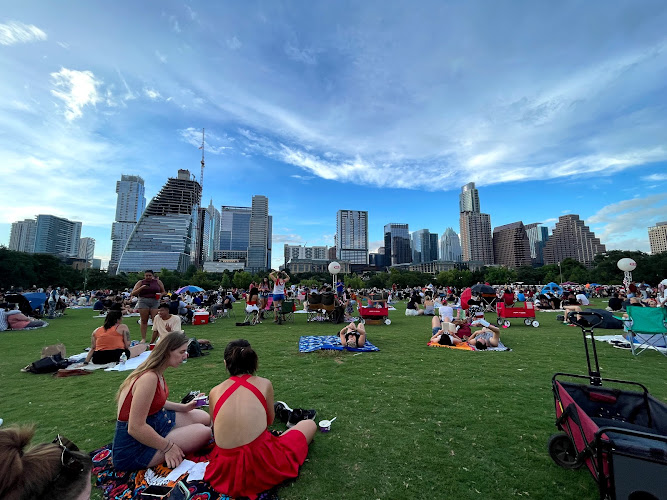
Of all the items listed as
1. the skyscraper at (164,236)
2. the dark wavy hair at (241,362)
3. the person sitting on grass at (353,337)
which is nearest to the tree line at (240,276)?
the skyscraper at (164,236)

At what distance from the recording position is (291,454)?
2.83 m

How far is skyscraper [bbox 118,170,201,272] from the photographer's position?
109 metres

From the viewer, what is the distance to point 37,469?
1.15m

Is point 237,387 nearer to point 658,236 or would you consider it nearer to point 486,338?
point 486,338

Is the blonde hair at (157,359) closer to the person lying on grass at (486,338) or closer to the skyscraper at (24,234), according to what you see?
the person lying on grass at (486,338)

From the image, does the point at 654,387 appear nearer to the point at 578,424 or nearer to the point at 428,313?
the point at 578,424

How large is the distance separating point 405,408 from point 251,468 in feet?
8.08

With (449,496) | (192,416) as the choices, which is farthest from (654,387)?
(192,416)

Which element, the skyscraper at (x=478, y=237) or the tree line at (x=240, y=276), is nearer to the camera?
the tree line at (x=240, y=276)

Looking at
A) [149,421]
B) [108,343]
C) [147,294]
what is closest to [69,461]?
[149,421]

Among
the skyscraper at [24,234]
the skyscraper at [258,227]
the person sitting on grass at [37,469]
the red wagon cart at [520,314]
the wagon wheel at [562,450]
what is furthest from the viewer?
the skyscraper at [258,227]

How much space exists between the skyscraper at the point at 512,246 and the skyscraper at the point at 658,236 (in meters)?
42.7


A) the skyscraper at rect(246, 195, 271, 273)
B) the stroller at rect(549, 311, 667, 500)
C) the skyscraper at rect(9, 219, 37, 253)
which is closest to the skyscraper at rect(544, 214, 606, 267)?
the skyscraper at rect(246, 195, 271, 273)

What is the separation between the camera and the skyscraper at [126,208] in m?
182
